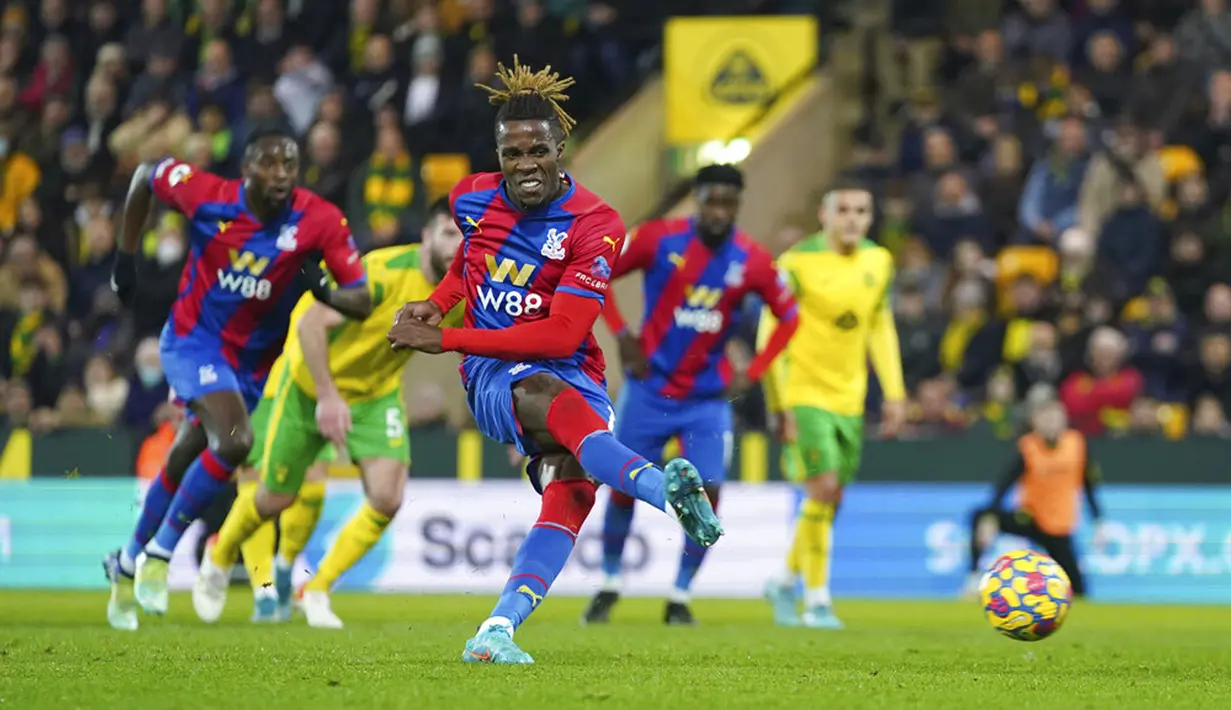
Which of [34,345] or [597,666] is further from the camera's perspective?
[34,345]

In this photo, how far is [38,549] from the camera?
53.8ft

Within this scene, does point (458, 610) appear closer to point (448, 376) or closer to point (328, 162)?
point (448, 376)

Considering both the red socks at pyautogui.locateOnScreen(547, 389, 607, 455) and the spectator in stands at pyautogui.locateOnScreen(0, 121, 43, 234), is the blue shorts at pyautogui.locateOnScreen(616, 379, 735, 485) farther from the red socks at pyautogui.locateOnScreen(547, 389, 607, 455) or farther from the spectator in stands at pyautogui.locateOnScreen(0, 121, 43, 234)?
the spectator in stands at pyautogui.locateOnScreen(0, 121, 43, 234)

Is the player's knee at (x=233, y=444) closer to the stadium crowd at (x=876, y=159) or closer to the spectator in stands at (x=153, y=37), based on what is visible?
the stadium crowd at (x=876, y=159)

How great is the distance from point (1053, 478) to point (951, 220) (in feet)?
10.1

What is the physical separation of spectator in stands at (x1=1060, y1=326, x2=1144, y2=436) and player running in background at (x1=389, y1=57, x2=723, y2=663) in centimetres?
947

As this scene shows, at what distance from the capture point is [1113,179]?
17.9m

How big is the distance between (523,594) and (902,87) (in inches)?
577

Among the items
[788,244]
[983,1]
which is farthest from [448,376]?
[983,1]

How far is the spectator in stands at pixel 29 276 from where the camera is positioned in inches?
775

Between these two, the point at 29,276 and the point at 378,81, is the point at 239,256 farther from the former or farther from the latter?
the point at 378,81

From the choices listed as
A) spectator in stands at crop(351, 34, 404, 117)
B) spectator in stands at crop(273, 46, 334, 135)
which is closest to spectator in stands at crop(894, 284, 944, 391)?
spectator in stands at crop(351, 34, 404, 117)

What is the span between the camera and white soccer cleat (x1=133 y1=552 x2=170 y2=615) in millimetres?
10117

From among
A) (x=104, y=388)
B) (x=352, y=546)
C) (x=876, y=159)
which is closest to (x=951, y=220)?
(x=876, y=159)
